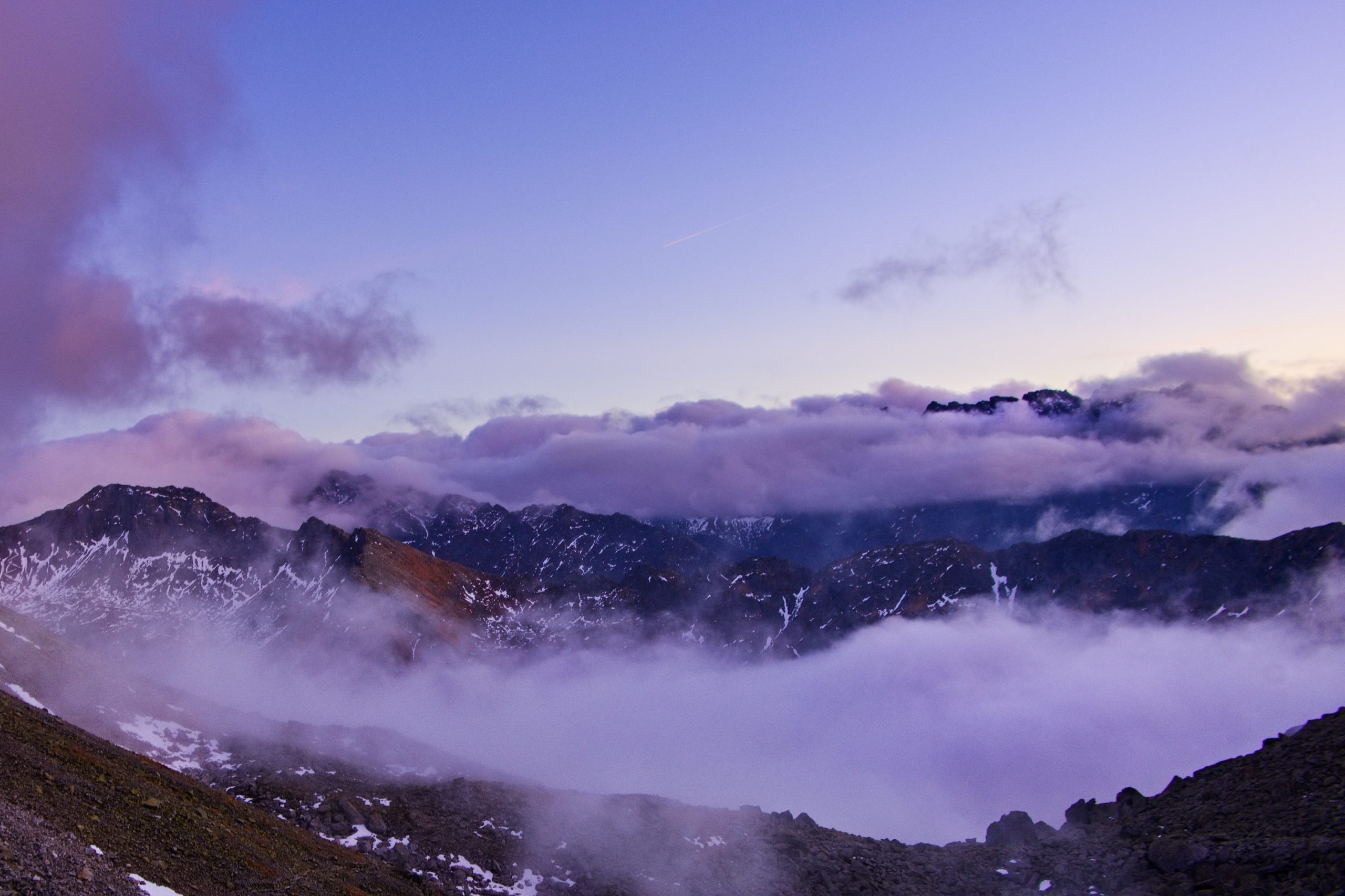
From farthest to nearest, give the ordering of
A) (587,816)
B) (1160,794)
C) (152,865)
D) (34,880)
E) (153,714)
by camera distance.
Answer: (153,714) → (587,816) → (1160,794) → (152,865) → (34,880)

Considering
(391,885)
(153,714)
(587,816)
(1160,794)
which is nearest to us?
(391,885)

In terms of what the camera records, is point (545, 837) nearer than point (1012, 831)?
Yes

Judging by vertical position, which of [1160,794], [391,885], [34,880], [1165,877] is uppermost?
[1160,794]

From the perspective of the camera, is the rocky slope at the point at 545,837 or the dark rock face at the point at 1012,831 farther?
the dark rock face at the point at 1012,831

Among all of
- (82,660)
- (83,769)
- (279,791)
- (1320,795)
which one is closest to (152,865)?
(83,769)

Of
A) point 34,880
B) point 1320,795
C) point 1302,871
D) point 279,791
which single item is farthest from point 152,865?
point 1320,795

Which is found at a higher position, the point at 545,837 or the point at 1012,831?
the point at 1012,831

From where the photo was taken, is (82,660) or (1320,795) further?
(82,660)

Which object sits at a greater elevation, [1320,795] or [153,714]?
[1320,795]

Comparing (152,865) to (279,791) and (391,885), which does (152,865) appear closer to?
(391,885)

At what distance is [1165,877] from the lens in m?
95.1

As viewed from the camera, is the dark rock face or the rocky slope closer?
the rocky slope

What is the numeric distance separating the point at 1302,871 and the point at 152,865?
90712 millimetres

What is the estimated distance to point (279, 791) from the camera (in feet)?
416
